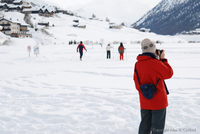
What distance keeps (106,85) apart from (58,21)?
9807 cm

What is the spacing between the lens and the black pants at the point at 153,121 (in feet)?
10.5

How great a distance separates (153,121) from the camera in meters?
3.24

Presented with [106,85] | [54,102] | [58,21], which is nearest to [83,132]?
[54,102]

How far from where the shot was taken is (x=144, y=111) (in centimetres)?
331

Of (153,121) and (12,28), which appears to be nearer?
(153,121)

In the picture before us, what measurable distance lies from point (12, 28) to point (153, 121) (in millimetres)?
73854

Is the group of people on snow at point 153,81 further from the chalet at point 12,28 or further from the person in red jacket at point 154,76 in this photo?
the chalet at point 12,28

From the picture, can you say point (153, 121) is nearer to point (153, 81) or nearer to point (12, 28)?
point (153, 81)

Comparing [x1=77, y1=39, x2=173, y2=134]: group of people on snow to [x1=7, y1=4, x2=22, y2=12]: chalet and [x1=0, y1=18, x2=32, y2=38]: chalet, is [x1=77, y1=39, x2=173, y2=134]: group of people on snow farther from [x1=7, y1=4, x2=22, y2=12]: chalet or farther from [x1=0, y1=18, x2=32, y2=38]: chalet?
[x1=7, y1=4, x2=22, y2=12]: chalet

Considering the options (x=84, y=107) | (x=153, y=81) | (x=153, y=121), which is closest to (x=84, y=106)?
(x=84, y=107)

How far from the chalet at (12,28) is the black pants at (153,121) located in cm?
7127

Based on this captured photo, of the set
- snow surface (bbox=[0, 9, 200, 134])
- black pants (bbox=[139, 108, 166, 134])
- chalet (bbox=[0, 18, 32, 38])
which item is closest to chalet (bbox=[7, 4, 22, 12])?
chalet (bbox=[0, 18, 32, 38])

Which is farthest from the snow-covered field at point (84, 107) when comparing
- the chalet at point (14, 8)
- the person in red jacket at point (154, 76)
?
the chalet at point (14, 8)

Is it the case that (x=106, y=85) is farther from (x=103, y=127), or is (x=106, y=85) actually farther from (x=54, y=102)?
(x=103, y=127)
